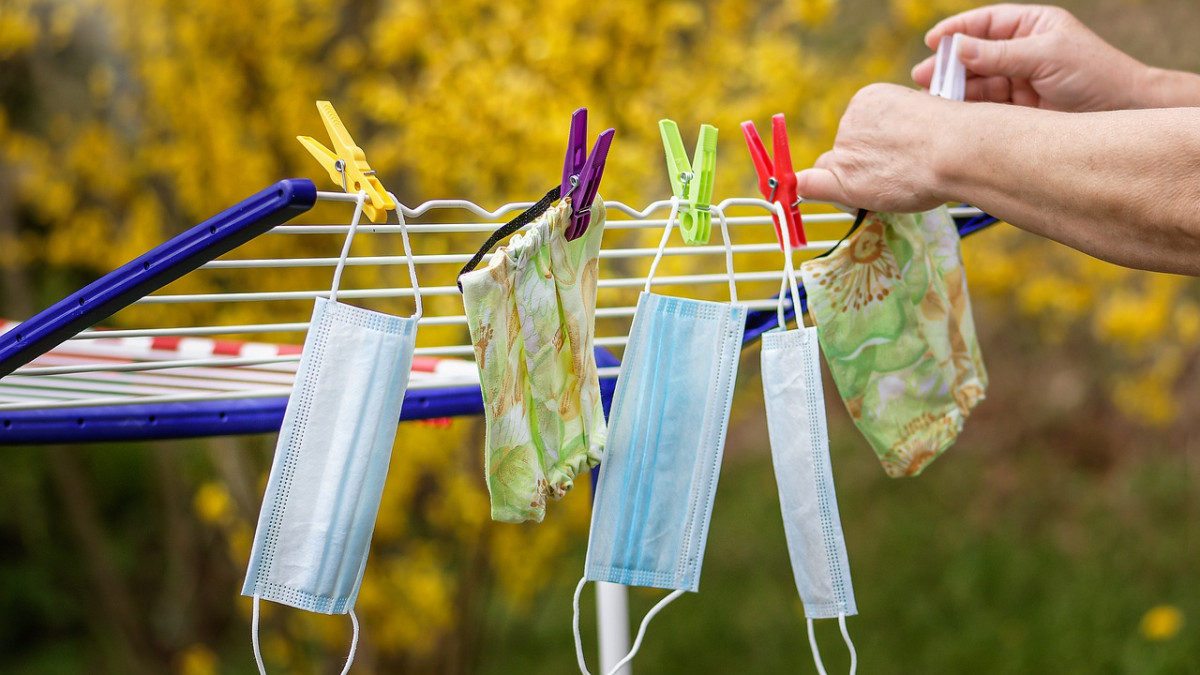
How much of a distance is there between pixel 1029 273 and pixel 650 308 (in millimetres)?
1999

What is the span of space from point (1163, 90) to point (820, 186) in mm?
391

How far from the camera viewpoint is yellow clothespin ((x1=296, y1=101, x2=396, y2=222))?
27.0 inches

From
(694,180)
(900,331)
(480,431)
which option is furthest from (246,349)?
(480,431)

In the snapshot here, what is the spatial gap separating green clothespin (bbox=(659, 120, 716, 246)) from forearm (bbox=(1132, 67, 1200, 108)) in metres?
0.48

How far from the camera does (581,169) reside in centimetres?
74

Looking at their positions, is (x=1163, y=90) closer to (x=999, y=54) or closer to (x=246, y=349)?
(x=999, y=54)

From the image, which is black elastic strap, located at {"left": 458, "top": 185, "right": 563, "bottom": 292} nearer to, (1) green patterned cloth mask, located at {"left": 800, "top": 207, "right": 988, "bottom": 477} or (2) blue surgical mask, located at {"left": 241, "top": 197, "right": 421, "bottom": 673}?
(2) blue surgical mask, located at {"left": 241, "top": 197, "right": 421, "bottom": 673}

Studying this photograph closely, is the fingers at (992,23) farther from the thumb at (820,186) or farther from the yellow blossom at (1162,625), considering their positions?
the yellow blossom at (1162,625)

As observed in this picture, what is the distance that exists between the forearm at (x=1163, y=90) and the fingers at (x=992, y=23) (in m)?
0.12

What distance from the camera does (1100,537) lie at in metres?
2.78

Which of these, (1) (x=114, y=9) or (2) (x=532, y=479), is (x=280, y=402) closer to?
(2) (x=532, y=479)

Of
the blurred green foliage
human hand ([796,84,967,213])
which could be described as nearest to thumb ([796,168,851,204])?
human hand ([796,84,967,213])

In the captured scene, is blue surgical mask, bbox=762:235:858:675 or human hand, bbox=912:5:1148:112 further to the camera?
human hand, bbox=912:5:1148:112

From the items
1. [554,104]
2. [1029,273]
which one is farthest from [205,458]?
[1029,273]
